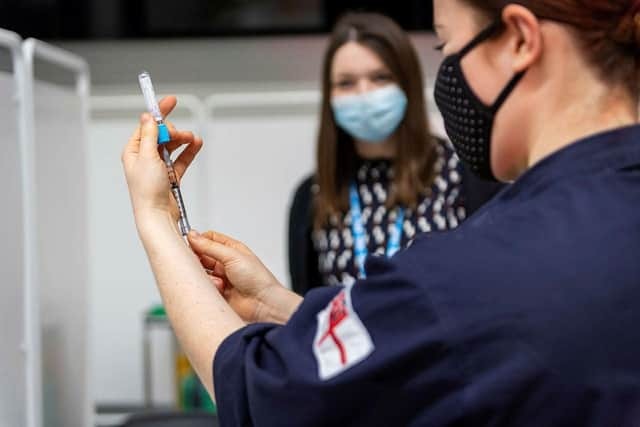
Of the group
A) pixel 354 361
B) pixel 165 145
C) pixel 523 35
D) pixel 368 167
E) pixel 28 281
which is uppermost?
pixel 523 35

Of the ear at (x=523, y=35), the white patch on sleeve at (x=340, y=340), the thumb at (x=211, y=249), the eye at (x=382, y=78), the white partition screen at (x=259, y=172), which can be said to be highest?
the ear at (x=523, y=35)

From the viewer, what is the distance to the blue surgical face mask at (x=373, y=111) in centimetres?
219

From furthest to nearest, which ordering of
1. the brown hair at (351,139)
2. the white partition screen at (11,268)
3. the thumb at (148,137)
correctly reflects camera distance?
the brown hair at (351,139)
the white partition screen at (11,268)
the thumb at (148,137)

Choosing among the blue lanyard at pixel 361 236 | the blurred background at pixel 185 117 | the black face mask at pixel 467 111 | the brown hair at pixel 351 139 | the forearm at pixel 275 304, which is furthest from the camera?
the blurred background at pixel 185 117

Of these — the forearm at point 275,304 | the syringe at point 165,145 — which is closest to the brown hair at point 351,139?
the forearm at point 275,304

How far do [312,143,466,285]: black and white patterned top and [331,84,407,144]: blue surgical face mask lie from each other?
10 centimetres

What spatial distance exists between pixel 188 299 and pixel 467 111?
0.36m

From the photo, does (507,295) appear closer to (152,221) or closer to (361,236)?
(152,221)

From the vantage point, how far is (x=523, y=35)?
0.90m

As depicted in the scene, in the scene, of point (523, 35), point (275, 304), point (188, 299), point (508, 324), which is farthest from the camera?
point (275, 304)

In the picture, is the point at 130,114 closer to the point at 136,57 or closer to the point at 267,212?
the point at 136,57

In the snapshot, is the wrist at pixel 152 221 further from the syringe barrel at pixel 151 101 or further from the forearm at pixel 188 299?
the syringe barrel at pixel 151 101

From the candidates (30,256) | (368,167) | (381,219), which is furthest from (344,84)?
(30,256)

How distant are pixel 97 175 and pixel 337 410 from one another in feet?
9.59
